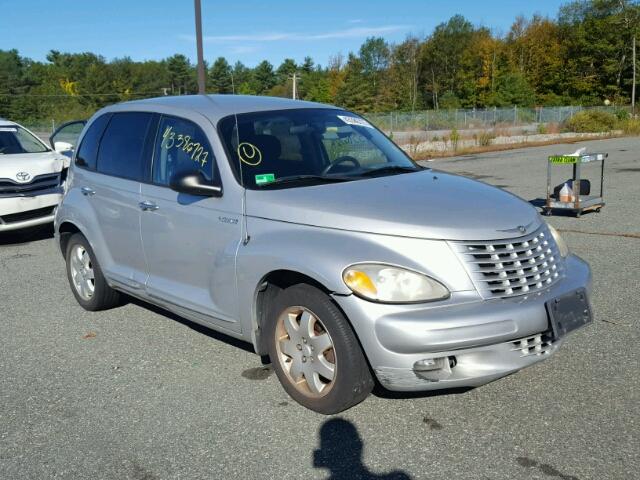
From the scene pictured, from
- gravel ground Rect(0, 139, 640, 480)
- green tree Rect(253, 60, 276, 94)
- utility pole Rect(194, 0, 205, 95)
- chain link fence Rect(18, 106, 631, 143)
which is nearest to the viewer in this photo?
gravel ground Rect(0, 139, 640, 480)

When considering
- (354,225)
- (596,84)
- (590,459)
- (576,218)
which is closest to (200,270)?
(354,225)

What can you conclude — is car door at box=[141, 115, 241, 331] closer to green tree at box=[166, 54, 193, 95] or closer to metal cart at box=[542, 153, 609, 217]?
metal cart at box=[542, 153, 609, 217]

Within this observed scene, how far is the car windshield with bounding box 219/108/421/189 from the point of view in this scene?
428 cm

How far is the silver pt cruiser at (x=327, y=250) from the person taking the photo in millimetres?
3365

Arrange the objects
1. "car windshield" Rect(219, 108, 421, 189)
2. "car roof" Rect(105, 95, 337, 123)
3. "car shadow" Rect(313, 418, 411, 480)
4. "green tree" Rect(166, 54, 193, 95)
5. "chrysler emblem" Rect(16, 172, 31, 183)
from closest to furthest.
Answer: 1. "car shadow" Rect(313, 418, 411, 480)
2. "car windshield" Rect(219, 108, 421, 189)
3. "car roof" Rect(105, 95, 337, 123)
4. "chrysler emblem" Rect(16, 172, 31, 183)
5. "green tree" Rect(166, 54, 193, 95)

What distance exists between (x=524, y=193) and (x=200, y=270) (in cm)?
970

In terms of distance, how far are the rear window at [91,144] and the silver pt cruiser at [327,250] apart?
0.40m

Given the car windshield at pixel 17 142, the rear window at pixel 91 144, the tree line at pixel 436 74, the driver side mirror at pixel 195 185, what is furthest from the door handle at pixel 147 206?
the tree line at pixel 436 74

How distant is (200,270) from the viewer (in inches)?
172

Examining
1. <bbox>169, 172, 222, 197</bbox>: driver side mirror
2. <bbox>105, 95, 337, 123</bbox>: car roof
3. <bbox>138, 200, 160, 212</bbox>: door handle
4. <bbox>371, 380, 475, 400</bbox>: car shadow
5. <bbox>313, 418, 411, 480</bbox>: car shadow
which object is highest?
<bbox>105, 95, 337, 123</bbox>: car roof

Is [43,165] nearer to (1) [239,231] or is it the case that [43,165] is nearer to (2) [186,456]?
(1) [239,231]

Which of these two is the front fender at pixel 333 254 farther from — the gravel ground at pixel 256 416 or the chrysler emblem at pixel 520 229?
the gravel ground at pixel 256 416

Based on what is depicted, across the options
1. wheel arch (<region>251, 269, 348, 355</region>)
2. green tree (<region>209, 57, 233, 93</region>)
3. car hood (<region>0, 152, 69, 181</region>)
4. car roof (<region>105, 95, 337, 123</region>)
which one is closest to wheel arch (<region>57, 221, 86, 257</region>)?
car roof (<region>105, 95, 337, 123</region>)

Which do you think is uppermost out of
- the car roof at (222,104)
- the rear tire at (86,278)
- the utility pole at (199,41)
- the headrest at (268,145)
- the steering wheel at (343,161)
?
the utility pole at (199,41)
